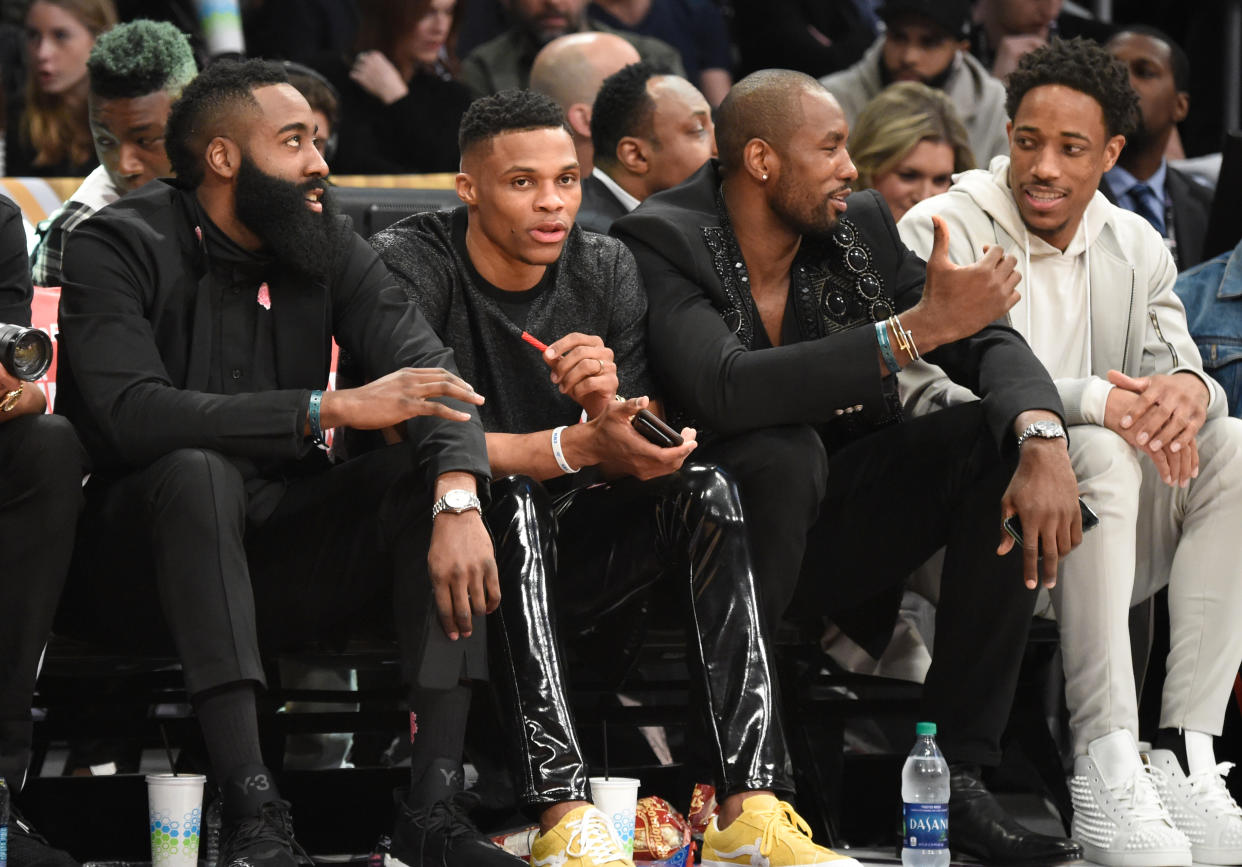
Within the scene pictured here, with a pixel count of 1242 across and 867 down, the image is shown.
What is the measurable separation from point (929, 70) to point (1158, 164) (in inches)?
30.0

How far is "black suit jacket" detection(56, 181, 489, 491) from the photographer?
266 cm

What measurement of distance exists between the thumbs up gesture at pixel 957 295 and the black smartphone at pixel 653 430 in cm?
50

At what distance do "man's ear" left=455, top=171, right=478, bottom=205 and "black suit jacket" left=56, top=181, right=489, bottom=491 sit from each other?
0.77 feet

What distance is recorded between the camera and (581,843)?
244 cm

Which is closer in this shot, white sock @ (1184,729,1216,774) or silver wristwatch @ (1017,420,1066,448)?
silver wristwatch @ (1017,420,1066,448)

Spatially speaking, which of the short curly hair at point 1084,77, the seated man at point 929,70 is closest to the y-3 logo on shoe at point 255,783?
the short curly hair at point 1084,77

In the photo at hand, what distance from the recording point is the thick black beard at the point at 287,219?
2893 mm

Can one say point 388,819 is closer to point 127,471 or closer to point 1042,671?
point 127,471

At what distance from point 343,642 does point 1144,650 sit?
5.23ft

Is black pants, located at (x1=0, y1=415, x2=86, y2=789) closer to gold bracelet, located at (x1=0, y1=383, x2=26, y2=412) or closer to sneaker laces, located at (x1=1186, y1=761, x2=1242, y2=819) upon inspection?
gold bracelet, located at (x1=0, y1=383, x2=26, y2=412)

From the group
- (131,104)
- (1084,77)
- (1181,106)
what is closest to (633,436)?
(1084,77)

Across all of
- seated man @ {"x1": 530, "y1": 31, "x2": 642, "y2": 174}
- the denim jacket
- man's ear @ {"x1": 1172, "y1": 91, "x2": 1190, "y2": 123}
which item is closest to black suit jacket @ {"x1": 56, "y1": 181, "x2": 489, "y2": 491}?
the denim jacket

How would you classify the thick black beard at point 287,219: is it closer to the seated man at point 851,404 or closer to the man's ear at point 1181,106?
the seated man at point 851,404

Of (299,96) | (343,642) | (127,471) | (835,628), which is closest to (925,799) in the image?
(835,628)
